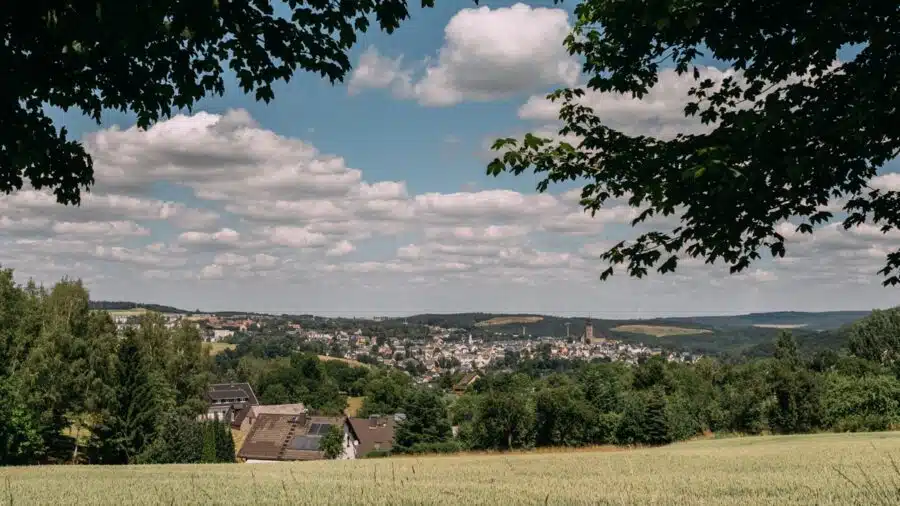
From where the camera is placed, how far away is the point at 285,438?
99.9m

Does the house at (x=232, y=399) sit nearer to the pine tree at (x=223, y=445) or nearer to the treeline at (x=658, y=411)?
the pine tree at (x=223, y=445)

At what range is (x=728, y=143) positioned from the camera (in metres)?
7.96

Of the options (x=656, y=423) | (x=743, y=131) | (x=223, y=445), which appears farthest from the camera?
(x=223, y=445)

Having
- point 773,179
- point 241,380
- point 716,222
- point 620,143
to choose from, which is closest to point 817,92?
point 773,179

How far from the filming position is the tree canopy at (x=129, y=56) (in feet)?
20.6

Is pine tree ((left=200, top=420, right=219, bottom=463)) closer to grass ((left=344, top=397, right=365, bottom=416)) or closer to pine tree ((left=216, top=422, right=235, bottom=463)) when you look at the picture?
pine tree ((left=216, top=422, right=235, bottom=463))

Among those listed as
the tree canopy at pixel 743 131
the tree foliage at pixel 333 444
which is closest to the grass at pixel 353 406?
the tree foliage at pixel 333 444

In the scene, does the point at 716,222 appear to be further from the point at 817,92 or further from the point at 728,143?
the point at 817,92

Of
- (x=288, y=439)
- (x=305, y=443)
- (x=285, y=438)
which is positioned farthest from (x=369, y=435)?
(x=285, y=438)

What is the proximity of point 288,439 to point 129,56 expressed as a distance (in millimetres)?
98329

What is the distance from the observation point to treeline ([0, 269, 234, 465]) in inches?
2120

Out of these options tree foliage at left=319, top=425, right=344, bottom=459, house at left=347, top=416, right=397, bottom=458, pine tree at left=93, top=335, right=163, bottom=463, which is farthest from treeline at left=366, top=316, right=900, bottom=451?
pine tree at left=93, top=335, right=163, bottom=463

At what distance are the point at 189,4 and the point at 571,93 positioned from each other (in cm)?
639

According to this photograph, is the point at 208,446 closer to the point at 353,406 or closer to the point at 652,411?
the point at 652,411
